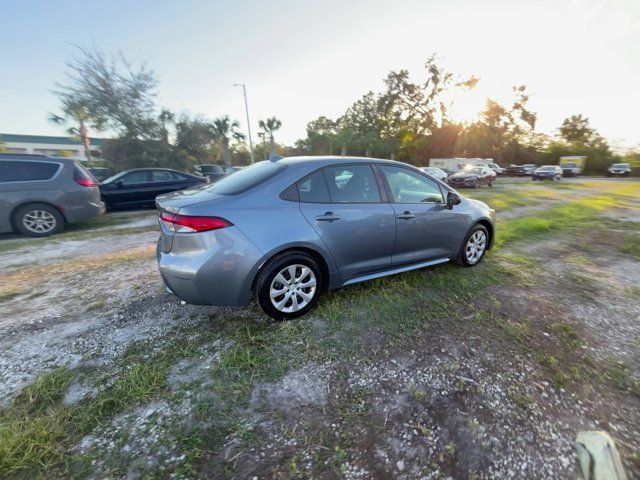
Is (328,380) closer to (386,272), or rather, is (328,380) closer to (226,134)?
(386,272)

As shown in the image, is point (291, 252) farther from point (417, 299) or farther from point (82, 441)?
point (82, 441)

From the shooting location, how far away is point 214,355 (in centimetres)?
256

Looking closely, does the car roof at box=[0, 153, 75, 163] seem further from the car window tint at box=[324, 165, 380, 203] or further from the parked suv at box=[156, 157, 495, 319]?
the car window tint at box=[324, 165, 380, 203]

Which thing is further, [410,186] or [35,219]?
[35,219]

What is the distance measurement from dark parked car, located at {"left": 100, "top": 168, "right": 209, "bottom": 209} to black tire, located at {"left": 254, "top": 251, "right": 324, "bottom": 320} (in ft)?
23.0

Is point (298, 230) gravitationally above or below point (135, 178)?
below

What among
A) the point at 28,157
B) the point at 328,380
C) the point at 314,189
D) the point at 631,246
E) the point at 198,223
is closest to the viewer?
the point at 328,380

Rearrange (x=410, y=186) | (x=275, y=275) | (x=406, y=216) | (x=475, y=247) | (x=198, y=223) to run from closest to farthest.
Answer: (x=198, y=223) → (x=275, y=275) → (x=406, y=216) → (x=410, y=186) → (x=475, y=247)

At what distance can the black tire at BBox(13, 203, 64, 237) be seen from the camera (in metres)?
6.26

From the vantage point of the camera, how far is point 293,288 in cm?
297

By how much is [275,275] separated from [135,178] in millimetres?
8547

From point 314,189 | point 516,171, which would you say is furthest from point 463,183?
point 516,171

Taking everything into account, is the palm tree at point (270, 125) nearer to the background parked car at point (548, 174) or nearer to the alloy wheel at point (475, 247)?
the background parked car at point (548, 174)

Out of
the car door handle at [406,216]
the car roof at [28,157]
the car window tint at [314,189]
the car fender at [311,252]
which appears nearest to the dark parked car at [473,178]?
the car door handle at [406,216]
